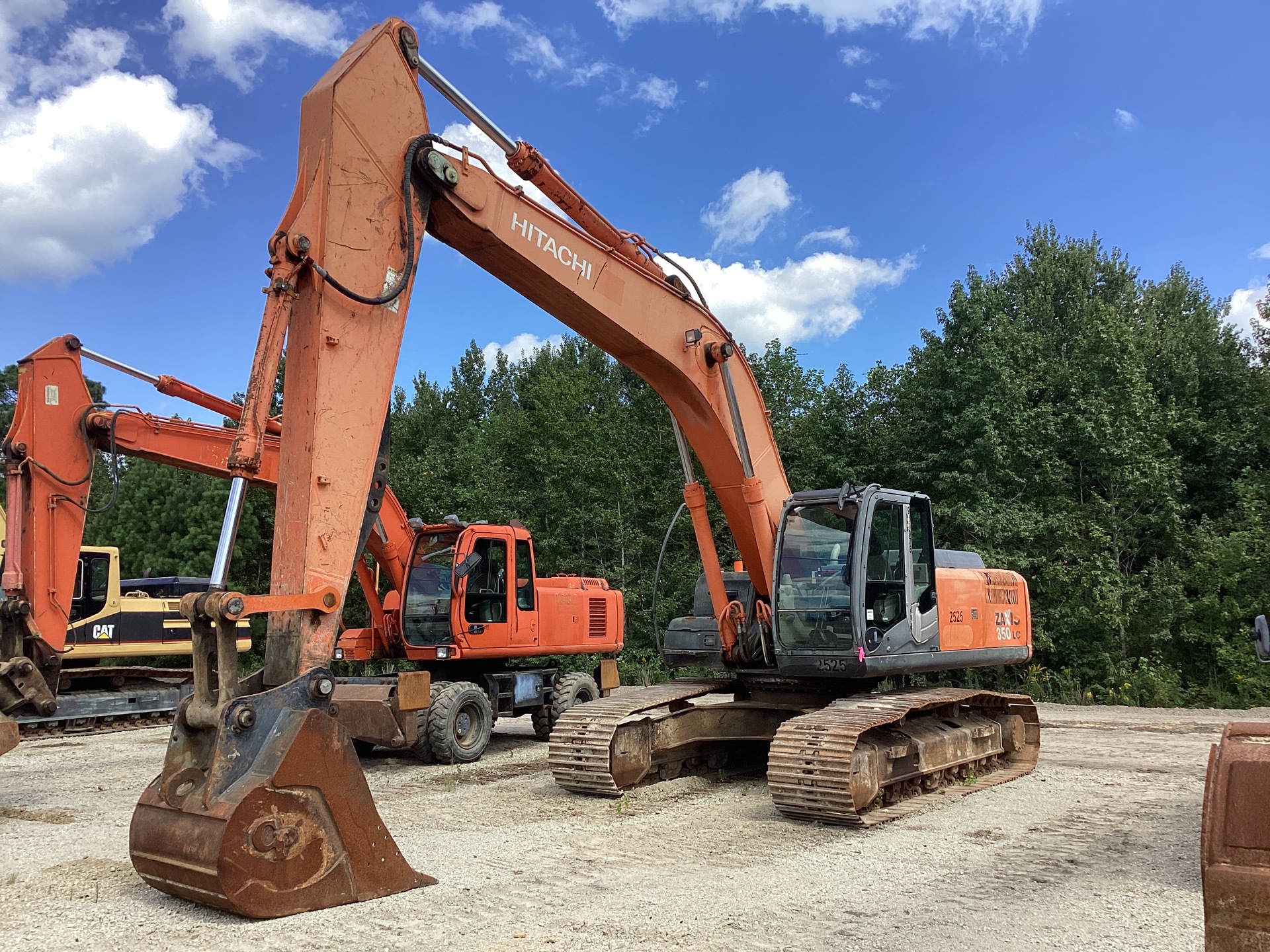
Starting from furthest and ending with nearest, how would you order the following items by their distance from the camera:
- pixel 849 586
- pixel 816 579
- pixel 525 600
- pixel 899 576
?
pixel 525 600
pixel 899 576
pixel 816 579
pixel 849 586

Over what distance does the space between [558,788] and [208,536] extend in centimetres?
2166

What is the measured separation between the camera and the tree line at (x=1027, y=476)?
1892cm

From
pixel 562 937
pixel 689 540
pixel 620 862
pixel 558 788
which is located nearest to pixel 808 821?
pixel 620 862

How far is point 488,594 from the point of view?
11609 mm

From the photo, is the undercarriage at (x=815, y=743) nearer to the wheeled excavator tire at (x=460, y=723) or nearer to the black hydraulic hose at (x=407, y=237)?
the wheeled excavator tire at (x=460, y=723)

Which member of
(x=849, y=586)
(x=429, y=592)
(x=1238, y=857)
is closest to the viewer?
(x=1238, y=857)

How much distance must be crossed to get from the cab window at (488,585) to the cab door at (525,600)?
0.18 meters

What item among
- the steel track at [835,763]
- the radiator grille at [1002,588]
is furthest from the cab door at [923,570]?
the radiator grille at [1002,588]

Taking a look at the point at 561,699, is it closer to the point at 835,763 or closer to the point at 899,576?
the point at 899,576

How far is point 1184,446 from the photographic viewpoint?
23750 mm

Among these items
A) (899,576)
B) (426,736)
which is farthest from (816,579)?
(426,736)

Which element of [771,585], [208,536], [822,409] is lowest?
[771,585]

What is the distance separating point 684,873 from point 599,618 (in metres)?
7.59

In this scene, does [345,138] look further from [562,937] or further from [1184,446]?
[1184,446]
